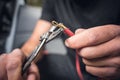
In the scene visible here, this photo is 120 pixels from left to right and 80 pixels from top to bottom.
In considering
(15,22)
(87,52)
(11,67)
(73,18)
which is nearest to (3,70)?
(11,67)

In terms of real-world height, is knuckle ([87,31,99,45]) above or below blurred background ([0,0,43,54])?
above

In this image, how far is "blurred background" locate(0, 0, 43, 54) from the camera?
1.26m

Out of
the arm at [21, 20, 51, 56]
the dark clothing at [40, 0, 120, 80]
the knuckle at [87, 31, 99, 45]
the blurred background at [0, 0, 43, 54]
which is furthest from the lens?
the blurred background at [0, 0, 43, 54]

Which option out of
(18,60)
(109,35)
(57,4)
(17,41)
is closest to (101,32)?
(109,35)

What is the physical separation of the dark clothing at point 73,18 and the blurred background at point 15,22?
296 mm

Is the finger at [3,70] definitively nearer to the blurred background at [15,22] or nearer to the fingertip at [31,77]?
the fingertip at [31,77]

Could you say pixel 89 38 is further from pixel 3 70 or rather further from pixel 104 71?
pixel 3 70

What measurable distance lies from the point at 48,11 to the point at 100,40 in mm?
515

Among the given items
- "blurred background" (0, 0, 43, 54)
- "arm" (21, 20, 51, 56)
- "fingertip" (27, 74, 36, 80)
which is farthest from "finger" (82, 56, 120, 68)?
"blurred background" (0, 0, 43, 54)

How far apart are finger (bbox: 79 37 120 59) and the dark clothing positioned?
0.25 m

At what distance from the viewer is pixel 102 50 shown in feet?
1.80

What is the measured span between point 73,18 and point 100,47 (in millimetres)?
379

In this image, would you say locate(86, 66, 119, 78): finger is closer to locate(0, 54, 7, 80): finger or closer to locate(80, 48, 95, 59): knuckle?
locate(80, 48, 95, 59): knuckle

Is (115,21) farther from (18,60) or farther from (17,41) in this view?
(17,41)
